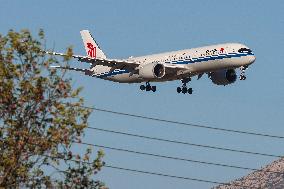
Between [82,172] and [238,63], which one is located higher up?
[238,63]

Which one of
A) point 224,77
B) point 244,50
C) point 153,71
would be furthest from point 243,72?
point 153,71

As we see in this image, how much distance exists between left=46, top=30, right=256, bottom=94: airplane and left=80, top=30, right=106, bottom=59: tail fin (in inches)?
886

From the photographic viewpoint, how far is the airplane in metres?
122

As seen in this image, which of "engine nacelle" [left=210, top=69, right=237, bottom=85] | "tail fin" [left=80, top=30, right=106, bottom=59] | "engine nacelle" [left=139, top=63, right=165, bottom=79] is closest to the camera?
"engine nacelle" [left=139, top=63, right=165, bottom=79]

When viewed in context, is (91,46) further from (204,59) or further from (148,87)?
(204,59)

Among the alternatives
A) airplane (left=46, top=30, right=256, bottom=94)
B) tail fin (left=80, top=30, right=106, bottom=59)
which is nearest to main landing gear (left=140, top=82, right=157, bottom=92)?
airplane (left=46, top=30, right=256, bottom=94)

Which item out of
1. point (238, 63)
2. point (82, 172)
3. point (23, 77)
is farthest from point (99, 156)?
point (238, 63)

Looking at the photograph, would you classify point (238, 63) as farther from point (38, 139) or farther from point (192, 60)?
point (38, 139)

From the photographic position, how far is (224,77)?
12775 cm

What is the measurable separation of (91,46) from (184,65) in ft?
142

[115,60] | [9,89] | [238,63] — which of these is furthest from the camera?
[115,60]

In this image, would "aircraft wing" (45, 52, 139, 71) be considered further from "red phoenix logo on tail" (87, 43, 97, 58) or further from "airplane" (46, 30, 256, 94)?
"red phoenix logo on tail" (87, 43, 97, 58)

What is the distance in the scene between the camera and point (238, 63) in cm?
12069

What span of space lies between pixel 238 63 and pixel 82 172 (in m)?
77.6
